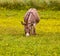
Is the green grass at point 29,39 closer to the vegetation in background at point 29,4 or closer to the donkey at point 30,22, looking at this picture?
the donkey at point 30,22

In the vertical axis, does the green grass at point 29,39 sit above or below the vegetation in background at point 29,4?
above

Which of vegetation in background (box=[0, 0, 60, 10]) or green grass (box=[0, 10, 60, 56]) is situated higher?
green grass (box=[0, 10, 60, 56])

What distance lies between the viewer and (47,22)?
20.0 metres

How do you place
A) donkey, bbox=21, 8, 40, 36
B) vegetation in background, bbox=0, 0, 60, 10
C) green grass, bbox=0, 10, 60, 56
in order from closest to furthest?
green grass, bbox=0, 10, 60, 56 < donkey, bbox=21, 8, 40, 36 < vegetation in background, bbox=0, 0, 60, 10

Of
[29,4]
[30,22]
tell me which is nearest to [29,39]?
[30,22]

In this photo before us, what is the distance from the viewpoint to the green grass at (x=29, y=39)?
11078 mm

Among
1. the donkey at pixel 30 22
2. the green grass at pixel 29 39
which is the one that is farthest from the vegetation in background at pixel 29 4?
the donkey at pixel 30 22

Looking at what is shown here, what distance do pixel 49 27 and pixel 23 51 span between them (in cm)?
716

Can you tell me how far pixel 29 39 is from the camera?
13.6 m

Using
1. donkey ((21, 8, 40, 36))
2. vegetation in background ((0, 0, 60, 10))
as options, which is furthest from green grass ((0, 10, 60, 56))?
vegetation in background ((0, 0, 60, 10))

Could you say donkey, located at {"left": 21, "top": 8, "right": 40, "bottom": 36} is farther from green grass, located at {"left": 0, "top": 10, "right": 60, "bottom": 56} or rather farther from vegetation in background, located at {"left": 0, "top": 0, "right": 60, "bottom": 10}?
vegetation in background, located at {"left": 0, "top": 0, "right": 60, "bottom": 10}

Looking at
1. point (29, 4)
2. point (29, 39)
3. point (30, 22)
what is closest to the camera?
point (29, 39)

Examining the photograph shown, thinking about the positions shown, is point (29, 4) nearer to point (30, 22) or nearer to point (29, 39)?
point (30, 22)

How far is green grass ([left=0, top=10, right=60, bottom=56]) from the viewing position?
1108cm
